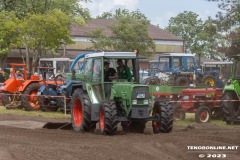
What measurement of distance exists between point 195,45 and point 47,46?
43748 millimetres

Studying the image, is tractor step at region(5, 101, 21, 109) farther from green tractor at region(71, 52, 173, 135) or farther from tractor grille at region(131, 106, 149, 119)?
tractor grille at region(131, 106, 149, 119)

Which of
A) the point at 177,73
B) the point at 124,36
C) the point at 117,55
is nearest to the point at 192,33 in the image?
the point at 124,36

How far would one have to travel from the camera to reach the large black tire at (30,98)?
72.9ft

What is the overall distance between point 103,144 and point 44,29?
93.1 ft

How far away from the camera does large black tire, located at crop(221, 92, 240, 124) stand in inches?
661

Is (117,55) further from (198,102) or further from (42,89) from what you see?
(42,89)

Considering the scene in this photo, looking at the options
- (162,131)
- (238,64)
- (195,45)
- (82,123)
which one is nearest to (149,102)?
(162,131)

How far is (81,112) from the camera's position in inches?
568

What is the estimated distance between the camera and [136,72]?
13805 mm

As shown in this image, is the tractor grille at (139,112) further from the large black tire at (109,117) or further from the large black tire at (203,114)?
the large black tire at (203,114)

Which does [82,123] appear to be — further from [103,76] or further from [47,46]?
[47,46]

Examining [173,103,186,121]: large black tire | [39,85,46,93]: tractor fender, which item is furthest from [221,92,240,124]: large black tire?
[39,85,46,93]: tractor fender

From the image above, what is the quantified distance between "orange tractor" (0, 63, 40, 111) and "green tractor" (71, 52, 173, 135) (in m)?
8.34

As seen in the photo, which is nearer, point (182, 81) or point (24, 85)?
point (24, 85)
